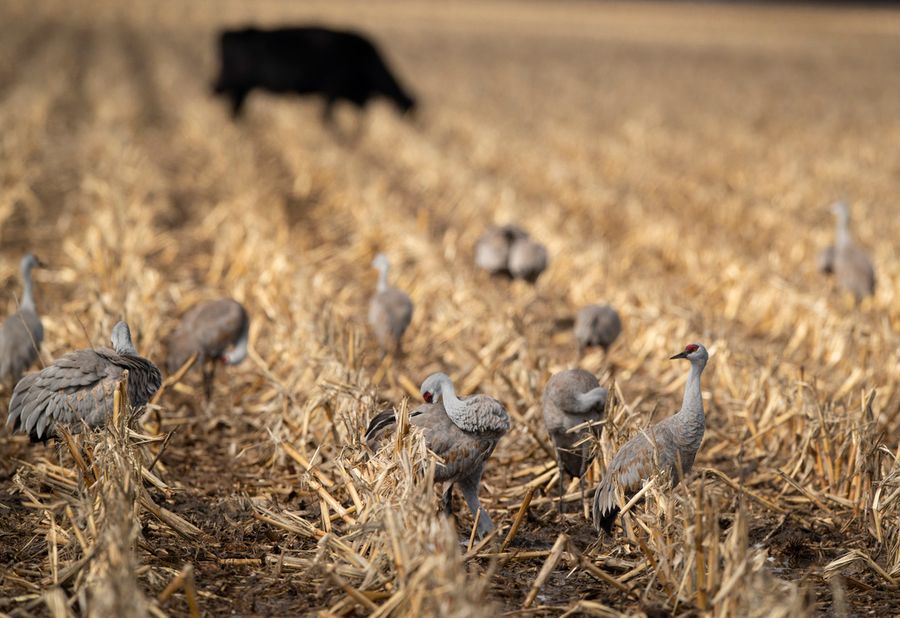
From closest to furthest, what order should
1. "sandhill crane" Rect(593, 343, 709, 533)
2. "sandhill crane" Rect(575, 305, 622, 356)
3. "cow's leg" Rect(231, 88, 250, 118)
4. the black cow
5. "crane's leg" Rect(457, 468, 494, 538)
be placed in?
"sandhill crane" Rect(593, 343, 709, 533) < "crane's leg" Rect(457, 468, 494, 538) < "sandhill crane" Rect(575, 305, 622, 356) < the black cow < "cow's leg" Rect(231, 88, 250, 118)

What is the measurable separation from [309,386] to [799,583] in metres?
3.09

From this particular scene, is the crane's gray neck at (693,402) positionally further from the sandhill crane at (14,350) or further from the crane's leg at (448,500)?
the sandhill crane at (14,350)

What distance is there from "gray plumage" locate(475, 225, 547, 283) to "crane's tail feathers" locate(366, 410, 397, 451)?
3795 mm

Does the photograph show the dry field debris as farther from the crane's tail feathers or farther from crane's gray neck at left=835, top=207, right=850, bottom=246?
crane's gray neck at left=835, top=207, right=850, bottom=246

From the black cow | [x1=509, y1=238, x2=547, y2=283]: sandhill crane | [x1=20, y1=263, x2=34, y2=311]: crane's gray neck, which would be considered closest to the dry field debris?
[x1=509, y1=238, x2=547, y2=283]: sandhill crane

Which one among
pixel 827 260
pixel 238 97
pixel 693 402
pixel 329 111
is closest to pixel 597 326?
pixel 693 402

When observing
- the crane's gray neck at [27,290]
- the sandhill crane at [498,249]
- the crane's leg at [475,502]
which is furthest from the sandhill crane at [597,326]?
the crane's gray neck at [27,290]

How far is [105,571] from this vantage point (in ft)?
13.5

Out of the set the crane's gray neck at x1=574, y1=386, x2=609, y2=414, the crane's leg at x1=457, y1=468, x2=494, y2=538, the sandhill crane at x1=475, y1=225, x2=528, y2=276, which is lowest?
the sandhill crane at x1=475, y1=225, x2=528, y2=276

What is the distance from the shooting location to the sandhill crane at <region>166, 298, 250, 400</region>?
6.86 metres

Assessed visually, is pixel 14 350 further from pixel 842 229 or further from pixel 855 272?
pixel 842 229

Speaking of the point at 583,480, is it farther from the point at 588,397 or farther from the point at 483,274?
the point at 483,274

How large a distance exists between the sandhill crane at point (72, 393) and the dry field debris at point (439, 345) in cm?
25

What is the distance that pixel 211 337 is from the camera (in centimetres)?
685
